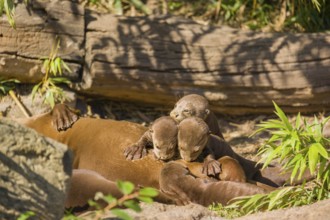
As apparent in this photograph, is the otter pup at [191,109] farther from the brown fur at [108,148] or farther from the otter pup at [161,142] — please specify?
the otter pup at [161,142]

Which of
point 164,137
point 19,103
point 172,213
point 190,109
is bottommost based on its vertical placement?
point 19,103

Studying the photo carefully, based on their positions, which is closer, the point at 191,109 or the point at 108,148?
the point at 108,148

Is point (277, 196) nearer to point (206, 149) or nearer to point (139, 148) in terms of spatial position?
point (206, 149)

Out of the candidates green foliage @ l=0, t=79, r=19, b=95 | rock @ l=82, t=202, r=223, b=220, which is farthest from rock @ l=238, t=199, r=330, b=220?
green foliage @ l=0, t=79, r=19, b=95

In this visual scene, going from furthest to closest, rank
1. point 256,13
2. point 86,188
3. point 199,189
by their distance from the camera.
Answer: point 256,13 < point 199,189 < point 86,188

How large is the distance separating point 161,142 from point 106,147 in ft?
1.74

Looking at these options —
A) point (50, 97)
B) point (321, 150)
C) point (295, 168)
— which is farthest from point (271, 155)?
point (50, 97)

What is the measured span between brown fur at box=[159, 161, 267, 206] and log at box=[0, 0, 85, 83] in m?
2.31

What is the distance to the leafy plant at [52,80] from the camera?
7.86 m

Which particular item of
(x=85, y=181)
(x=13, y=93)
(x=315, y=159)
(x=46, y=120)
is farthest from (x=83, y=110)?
(x=315, y=159)

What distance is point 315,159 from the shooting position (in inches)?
218

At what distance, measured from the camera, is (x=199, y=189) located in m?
6.03

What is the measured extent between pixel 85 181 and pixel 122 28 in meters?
2.59

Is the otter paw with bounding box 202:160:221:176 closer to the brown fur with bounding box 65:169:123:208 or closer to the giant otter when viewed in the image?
the giant otter
